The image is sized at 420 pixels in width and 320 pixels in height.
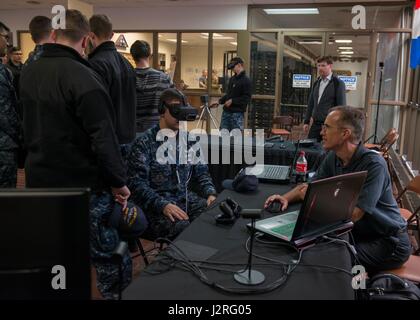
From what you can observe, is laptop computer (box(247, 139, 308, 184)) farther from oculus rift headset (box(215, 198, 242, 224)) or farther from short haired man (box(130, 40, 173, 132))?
short haired man (box(130, 40, 173, 132))

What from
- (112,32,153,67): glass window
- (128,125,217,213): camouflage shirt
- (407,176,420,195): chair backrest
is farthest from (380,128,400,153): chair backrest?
(112,32,153,67): glass window

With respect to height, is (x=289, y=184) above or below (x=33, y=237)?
below

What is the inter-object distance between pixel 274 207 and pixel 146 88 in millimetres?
1998

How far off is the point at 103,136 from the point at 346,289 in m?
1.15

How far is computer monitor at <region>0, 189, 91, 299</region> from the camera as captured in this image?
742mm

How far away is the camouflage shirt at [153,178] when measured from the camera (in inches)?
90.0

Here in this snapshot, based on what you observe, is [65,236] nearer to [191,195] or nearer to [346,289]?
[346,289]

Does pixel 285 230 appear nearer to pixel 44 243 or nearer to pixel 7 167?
pixel 44 243

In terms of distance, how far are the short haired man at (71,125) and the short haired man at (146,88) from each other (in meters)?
1.63

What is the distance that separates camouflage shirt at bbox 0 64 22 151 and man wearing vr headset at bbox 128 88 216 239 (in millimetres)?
730

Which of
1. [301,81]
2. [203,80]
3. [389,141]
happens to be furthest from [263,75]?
[389,141]

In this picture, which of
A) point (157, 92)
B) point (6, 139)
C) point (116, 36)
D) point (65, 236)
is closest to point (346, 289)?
point (65, 236)

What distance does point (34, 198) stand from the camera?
2.42 ft

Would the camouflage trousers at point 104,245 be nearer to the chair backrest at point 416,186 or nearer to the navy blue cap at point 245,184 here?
the navy blue cap at point 245,184
